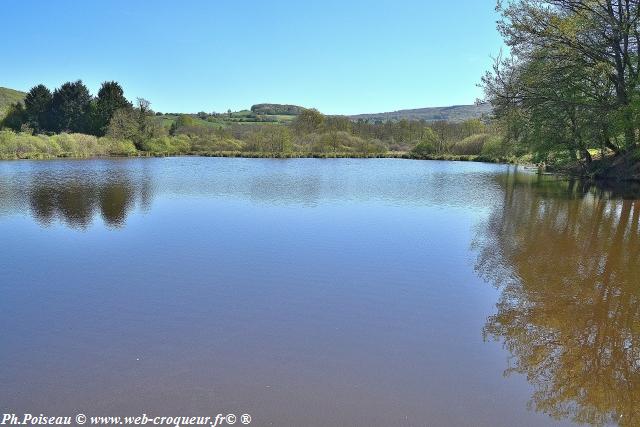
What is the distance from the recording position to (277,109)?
4633 inches

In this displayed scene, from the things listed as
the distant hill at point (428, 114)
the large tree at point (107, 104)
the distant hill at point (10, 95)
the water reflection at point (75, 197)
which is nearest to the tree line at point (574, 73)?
the water reflection at point (75, 197)

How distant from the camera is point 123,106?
58375 mm

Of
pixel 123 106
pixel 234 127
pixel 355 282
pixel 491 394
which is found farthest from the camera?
pixel 234 127

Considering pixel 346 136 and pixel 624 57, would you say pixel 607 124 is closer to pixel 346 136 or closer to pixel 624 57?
pixel 624 57

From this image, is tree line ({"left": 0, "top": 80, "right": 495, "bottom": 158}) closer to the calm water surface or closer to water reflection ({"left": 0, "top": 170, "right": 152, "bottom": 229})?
water reflection ({"left": 0, "top": 170, "right": 152, "bottom": 229})

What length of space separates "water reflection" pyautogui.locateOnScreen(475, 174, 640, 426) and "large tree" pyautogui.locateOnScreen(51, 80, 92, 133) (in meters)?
58.1

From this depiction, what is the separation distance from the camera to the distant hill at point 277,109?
11131 centimetres

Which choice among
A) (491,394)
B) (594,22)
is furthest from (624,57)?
(491,394)

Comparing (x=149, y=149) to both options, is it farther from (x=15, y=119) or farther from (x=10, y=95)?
(x=10, y=95)

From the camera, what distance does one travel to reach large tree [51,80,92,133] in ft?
194

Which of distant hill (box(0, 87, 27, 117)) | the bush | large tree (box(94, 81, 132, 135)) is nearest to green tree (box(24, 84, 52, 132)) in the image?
large tree (box(94, 81, 132, 135))

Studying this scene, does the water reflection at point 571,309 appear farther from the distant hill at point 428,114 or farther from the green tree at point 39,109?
the distant hill at point 428,114

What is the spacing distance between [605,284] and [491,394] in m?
4.36

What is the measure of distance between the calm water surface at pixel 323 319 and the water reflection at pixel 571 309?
28mm
